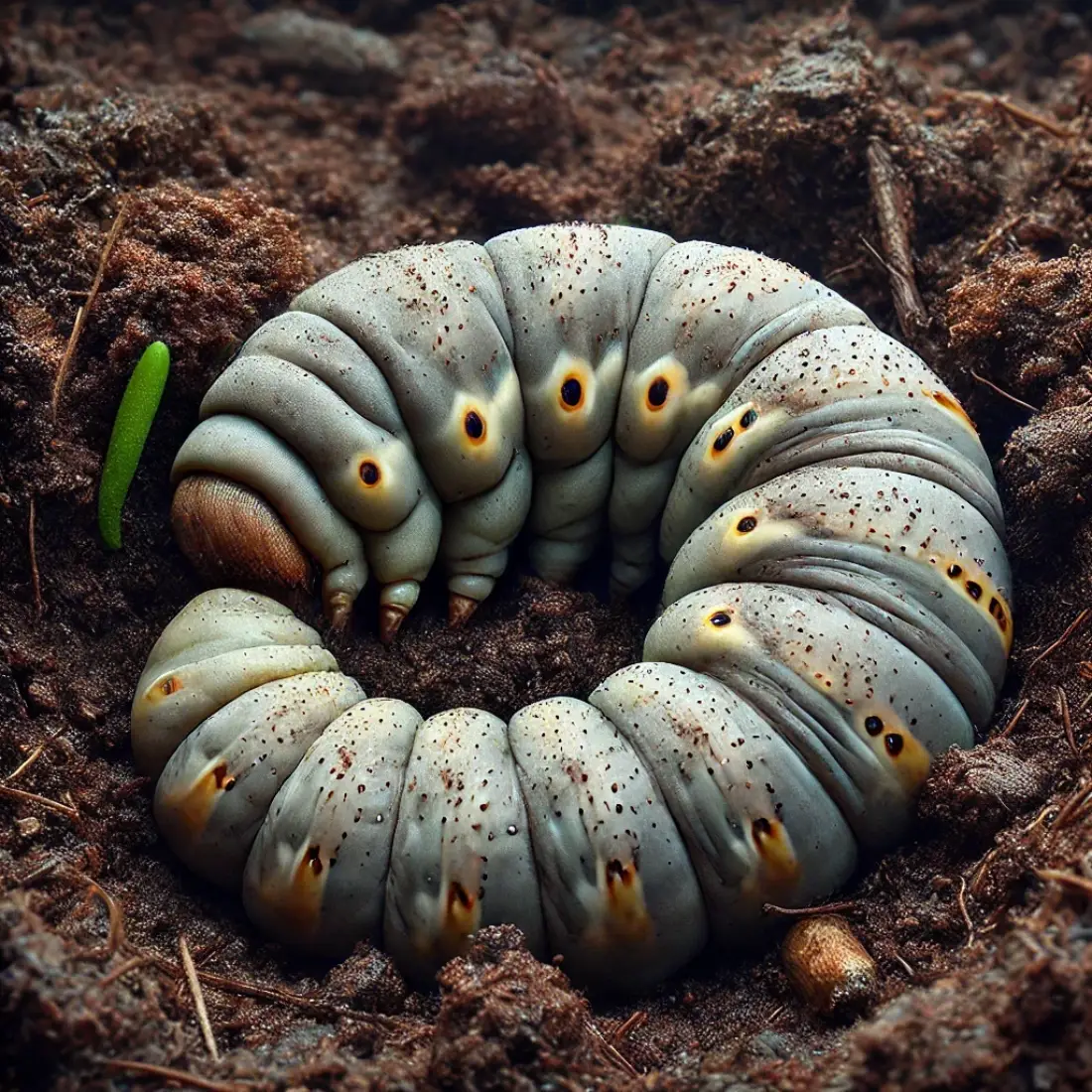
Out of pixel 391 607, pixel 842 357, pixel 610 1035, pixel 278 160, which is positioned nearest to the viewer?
pixel 610 1035

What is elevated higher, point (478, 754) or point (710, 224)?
point (710, 224)

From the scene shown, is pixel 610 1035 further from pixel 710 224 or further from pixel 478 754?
pixel 710 224

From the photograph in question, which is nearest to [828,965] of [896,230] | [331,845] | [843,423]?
[331,845]

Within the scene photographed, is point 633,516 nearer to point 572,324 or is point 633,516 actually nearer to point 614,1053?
point 572,324

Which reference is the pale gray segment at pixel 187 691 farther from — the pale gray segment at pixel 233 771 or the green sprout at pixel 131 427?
the green sprout at pixel 131 427

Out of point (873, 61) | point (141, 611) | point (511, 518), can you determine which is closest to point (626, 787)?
point (511, 518)

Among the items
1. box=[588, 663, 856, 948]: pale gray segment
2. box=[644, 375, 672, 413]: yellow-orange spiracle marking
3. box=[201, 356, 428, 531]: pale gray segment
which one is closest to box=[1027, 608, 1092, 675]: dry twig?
box=[588, 663, 856, 948]: pale gray segment
